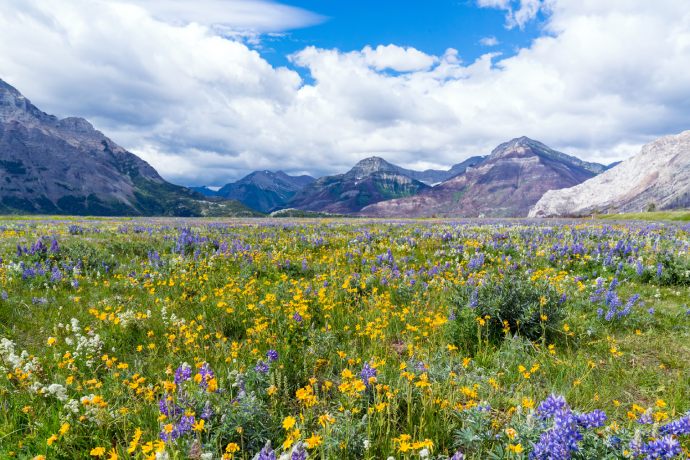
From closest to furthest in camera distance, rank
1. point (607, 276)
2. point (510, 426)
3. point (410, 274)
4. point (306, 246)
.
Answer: point (510, 426)
point (410, 274)
point (607, 276)
point (306, 246)

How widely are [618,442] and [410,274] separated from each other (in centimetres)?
651

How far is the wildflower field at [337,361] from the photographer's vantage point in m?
3.04

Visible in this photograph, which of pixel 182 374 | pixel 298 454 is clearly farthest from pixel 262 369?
pixel 298 454

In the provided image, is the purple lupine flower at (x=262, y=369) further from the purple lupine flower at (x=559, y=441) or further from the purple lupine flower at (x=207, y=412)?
the purple lupine flower at (x=559, y=441)

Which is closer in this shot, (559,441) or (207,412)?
(559,441)

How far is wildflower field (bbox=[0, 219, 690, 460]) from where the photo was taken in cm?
304

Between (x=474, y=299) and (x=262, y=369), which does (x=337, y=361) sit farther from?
(x=474, y=299)

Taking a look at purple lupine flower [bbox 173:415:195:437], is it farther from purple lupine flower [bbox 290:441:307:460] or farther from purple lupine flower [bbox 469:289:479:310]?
purple lupine flower [bbox 469:289:479:310]

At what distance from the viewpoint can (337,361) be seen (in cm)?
476

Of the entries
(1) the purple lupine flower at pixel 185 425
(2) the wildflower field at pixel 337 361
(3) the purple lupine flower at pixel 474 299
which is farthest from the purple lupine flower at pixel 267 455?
(3) the purple lupine flower at pixel 474 299

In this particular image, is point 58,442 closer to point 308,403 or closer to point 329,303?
point 308,403

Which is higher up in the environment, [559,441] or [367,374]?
[559,441]

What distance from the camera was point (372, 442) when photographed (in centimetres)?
316

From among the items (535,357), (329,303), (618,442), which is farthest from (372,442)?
(329,303)
